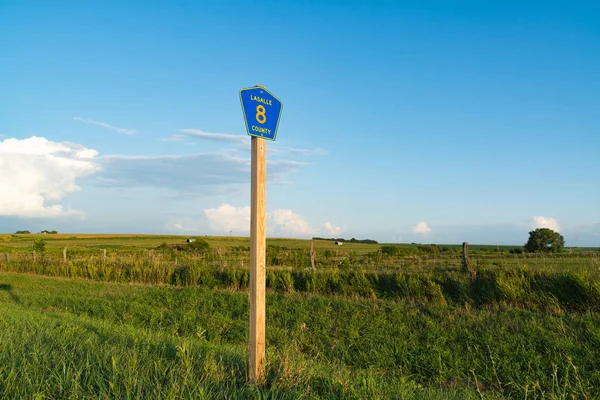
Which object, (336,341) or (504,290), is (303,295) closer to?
(336,341)

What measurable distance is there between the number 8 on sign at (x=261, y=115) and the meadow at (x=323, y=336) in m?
2.36

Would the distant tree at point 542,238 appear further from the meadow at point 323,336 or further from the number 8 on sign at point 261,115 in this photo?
the number 8 on sign at point 261,115

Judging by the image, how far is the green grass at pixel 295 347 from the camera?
4.23 m

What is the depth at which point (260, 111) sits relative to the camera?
15.0 ft

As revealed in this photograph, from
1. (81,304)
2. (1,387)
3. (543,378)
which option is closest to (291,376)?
(1,387)

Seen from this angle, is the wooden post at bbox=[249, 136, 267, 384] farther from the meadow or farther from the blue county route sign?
the meadow

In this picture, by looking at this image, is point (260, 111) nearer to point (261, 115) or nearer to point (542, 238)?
point (261, 115)

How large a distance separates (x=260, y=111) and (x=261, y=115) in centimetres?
4

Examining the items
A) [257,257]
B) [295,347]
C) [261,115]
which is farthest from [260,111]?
[295,347]

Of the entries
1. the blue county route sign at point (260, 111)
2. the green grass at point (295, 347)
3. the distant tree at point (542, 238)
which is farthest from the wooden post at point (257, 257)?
the distant tree at point (542, 238)

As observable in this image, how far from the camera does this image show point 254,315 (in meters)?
4.48

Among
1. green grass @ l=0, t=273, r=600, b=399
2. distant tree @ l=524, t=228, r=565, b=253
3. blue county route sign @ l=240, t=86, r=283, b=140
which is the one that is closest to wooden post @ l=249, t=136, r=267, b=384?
blue county route sign @ l=240, t=86, r=283, b=140

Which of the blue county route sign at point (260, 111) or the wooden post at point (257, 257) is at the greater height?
the blue county route sign at point (260, 111)

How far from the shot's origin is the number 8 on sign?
14.9 feet
